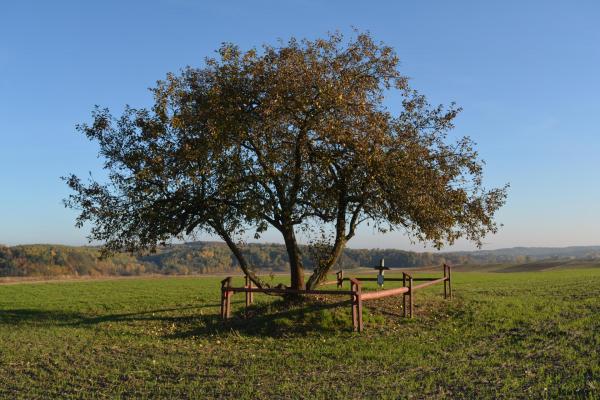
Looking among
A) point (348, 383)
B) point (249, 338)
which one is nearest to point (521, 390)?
point (348, 383)

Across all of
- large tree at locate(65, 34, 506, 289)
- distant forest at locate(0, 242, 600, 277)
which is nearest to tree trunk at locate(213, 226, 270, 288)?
large tree at locate(65, 34, 506, 289)

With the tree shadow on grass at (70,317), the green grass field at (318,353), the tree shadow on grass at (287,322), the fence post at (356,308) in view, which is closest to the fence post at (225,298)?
the tree shadow on grass at (287,322)

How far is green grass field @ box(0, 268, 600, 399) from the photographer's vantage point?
32.0 feet

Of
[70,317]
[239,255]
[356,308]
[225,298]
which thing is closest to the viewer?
[356,308]

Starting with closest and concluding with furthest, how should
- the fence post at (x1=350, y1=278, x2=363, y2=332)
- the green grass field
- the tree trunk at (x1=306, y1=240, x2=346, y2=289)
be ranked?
the green grass field
the fence post at (x1=350, y1=278, x2=363, y2=332)
the tree trunk at (x1=306, y1=240, x2=346, y2=289)

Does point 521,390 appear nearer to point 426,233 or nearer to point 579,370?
point 579,370

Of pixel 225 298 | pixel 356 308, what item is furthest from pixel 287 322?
pixel 225 298

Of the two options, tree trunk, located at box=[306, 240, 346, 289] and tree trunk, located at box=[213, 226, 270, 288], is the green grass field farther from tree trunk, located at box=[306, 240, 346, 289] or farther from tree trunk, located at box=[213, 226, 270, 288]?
tree trunk, located at box=[306, 240, 346, 289]

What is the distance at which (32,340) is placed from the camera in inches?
668

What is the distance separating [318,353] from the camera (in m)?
13.5

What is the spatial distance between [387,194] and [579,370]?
9402 mm

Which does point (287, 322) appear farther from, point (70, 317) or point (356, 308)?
point (70, 317)

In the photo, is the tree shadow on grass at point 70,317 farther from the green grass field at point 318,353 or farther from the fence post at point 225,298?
the fence post at point 225,298

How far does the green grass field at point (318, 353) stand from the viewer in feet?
32.0
